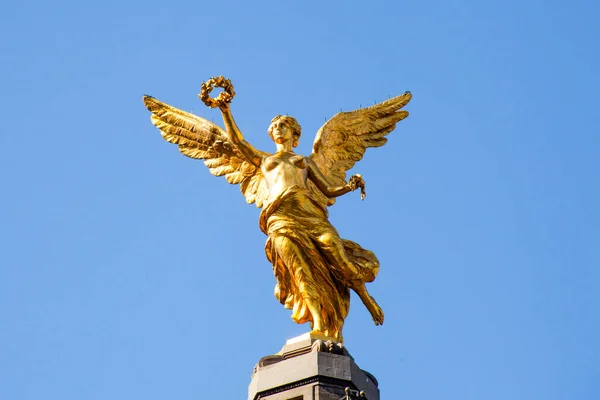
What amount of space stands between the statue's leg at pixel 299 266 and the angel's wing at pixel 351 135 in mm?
2661

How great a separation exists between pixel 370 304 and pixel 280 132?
4.29 m

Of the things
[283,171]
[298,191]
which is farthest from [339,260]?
[283,171]

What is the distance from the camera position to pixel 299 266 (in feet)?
116

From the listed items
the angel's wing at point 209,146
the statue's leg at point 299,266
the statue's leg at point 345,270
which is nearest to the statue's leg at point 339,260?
the statue's leg at point 345,270

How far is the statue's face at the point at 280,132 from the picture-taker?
37.3 meters

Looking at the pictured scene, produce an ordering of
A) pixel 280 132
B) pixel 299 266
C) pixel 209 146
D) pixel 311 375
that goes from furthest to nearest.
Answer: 1. pixel 209 146
2. pixel 280 132
3. pixel 299 266
4. pixel 311 375

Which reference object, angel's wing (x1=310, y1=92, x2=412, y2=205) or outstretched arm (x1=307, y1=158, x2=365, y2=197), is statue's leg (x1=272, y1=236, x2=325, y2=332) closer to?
outstretched arm (x1=307, y1=158, x2=365, y2=197)

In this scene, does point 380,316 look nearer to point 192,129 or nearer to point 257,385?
point 257,385

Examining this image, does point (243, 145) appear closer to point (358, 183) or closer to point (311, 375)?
point (358, 183)

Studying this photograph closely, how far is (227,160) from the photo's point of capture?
125 ft

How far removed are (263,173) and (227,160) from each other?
1.47 m

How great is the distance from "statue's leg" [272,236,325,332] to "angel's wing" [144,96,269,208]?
1.87 meters

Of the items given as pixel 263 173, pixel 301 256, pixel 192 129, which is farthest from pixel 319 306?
pixel 192 129

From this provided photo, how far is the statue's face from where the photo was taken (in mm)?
37312
